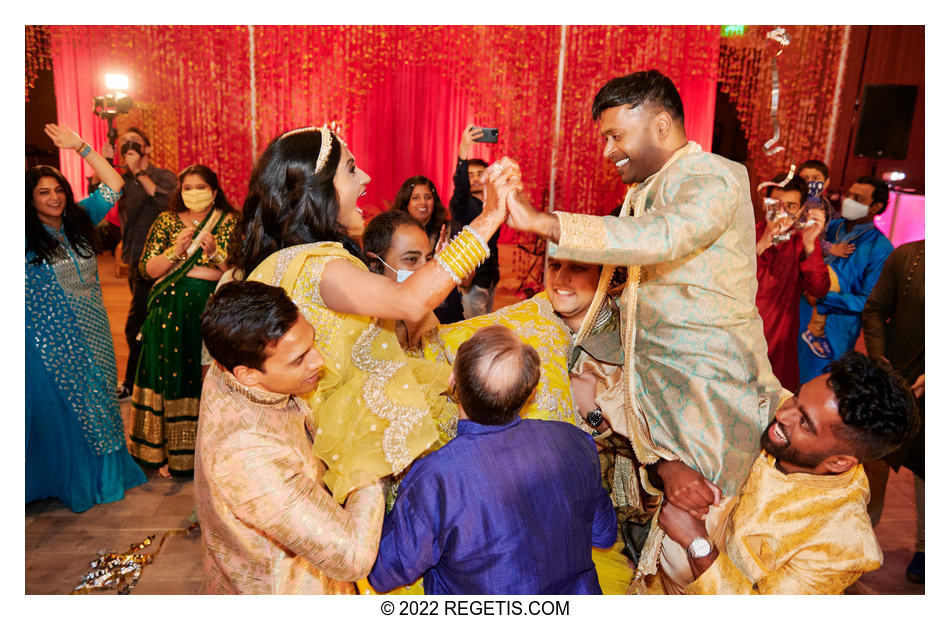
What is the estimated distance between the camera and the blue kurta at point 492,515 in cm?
162

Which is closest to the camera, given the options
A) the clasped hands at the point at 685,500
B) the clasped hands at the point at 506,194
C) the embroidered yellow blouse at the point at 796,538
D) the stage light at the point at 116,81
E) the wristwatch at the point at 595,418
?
the clasped hands at the point at 506,194

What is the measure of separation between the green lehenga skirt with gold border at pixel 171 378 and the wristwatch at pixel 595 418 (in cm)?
235

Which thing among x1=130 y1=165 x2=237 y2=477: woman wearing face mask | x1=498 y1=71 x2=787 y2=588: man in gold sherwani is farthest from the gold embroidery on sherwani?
x1=130 y1=165 x2=237 y2=477: woman wearing face mask

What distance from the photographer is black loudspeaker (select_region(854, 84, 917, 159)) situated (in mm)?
7150

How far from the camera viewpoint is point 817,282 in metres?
4.02

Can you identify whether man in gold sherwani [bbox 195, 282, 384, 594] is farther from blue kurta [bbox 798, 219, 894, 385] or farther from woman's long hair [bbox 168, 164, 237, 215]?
blue kurta [bbox 798, 219, 894, 385]

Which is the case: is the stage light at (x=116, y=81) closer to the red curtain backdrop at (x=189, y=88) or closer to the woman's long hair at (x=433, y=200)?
the red curtain backdrop at (x=189, y=88)

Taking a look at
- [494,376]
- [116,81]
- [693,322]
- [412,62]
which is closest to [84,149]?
[494,376]

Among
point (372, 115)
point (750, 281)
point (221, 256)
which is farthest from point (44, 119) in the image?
point (750, 281)

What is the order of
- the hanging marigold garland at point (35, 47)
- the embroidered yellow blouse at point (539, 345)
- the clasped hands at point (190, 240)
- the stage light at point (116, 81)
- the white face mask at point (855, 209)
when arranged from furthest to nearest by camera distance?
the stage light at point (116, 81) → the hanging marigold garland at point (35, 47) → the white face mask at point (855, 209) → the clasped hands at point (190, 240) → the embroidered yellow blouse at point (539, 345)

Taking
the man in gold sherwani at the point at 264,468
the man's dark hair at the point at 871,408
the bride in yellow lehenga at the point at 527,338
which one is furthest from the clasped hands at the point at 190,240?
the man's dark hair at the point at 871,408

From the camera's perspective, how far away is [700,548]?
6.00ft

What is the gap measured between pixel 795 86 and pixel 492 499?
7.13m

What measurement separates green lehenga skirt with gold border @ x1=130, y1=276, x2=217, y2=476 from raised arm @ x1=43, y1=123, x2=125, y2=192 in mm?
660
